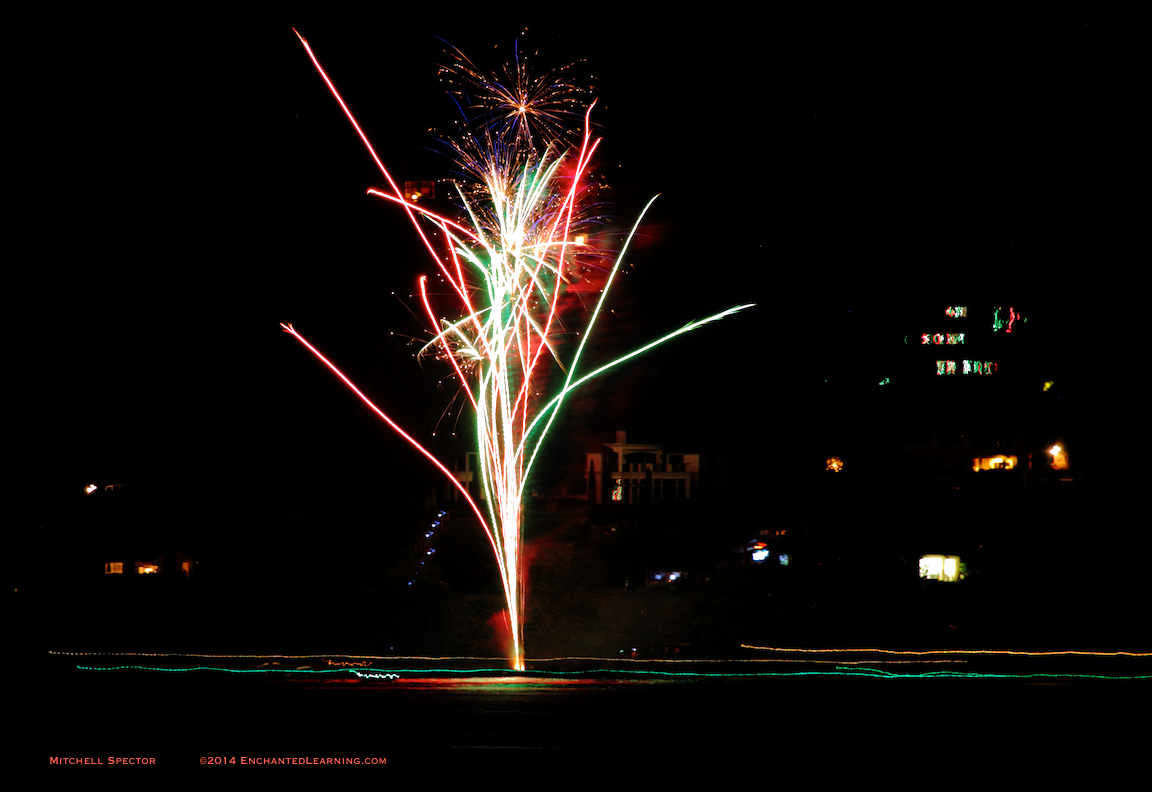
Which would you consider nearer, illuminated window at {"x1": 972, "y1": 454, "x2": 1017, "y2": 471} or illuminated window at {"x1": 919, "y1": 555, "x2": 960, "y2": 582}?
illuminated window at {"x1": 919, "y1": 555, "x2": 960, "y2": 582}

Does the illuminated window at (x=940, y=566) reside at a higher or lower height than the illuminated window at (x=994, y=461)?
lower

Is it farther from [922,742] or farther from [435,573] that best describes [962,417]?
[922,742]

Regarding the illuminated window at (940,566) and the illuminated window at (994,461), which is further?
the illuminated window at (994,461)

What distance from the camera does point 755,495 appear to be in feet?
62.5

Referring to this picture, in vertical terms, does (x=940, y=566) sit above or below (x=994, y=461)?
below

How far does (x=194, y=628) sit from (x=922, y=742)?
11072 mm

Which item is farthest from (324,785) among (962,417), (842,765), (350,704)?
(962,417)

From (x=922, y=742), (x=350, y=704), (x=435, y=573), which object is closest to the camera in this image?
(x=922, y=742)

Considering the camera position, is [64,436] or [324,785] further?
[64,436]

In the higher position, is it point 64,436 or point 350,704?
point 64,436

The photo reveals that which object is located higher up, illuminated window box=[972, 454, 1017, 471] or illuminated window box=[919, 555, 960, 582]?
illuminated window box=[972, 454, 1017, 471]

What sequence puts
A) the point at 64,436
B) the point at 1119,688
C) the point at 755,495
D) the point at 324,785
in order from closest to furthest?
1. the point at 324,785
2. the point at 1119,688
3. the point at 64,436
4. the point at 755,495

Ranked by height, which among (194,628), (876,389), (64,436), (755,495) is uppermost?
(876,389)

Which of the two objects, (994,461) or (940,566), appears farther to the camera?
(994,461)
